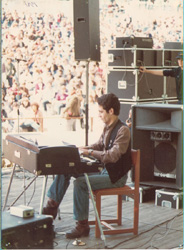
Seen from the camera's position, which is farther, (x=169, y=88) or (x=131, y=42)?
(x=169, y=88)

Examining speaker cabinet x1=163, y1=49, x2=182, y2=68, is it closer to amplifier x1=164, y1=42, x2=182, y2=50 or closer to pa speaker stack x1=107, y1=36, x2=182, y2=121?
pa speaker stack x1=107, y1=36, x2=182, y2=121

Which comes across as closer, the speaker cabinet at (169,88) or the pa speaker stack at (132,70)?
the pa speaker stack at (132,70)

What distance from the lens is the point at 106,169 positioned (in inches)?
140

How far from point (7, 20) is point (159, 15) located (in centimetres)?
439

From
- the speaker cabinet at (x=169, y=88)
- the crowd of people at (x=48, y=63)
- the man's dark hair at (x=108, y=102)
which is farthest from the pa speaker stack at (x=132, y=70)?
the man's dark hair at (x=108, y=102)

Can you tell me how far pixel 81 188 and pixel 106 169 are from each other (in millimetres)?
232

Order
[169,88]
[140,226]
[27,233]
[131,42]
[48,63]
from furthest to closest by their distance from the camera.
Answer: [48,63] < [169,88] < [131,42] < [140,226] < [27,233]

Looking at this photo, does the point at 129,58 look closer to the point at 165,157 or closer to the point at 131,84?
the point at 131,84

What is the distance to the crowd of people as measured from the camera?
9375 millimetres

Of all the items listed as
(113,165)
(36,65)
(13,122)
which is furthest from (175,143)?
(36,65)

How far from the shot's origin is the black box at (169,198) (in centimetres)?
446

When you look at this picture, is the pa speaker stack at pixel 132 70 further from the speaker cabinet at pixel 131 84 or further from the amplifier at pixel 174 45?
the amplifier at pixel 174 45

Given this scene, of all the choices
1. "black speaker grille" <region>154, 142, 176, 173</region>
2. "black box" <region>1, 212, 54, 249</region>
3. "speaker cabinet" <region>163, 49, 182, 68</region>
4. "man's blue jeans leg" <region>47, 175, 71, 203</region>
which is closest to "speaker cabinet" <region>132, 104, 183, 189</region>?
"black speaker grille" <region>154, 142, 176, 173</region>

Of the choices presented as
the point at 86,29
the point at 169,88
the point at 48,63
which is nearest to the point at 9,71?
the point at 48,63
